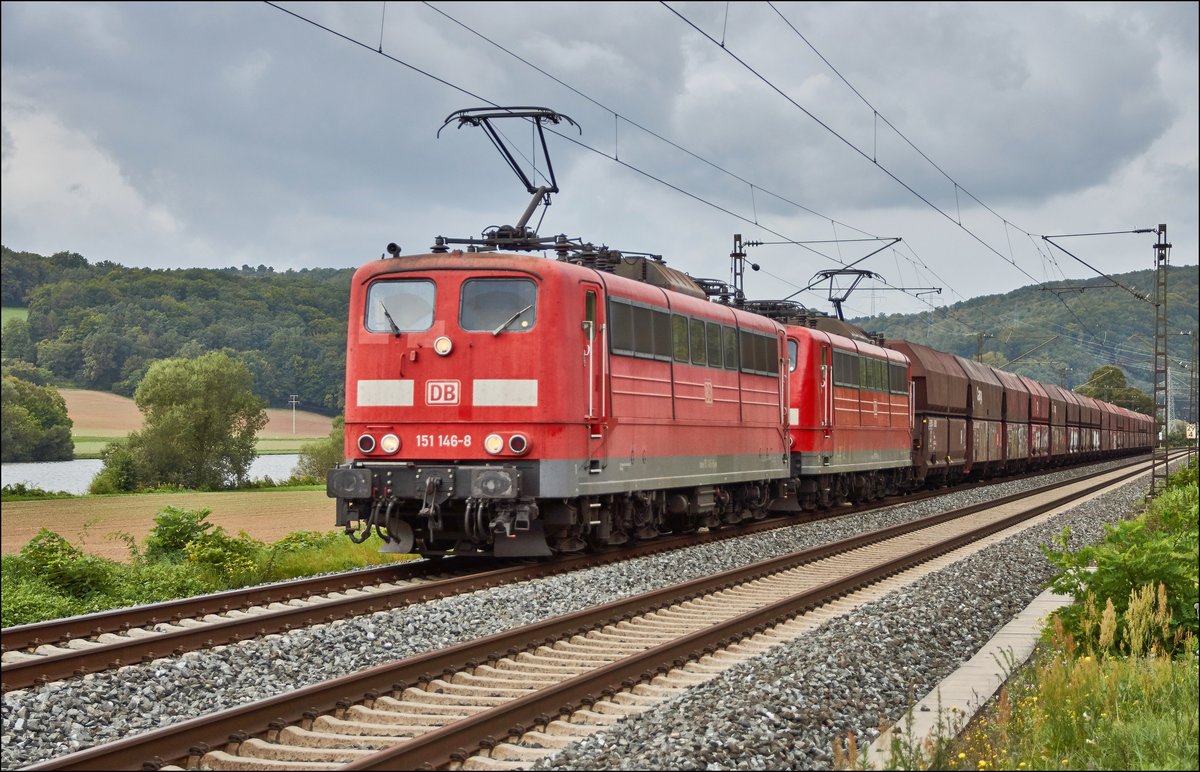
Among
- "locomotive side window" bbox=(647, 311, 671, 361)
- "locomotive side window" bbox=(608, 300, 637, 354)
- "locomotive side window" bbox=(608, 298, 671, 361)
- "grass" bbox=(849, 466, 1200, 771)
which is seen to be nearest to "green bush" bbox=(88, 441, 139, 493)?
"locomotive side window" bbox=(647, 311, 671, 361)

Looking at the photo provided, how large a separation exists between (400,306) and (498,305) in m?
1.27

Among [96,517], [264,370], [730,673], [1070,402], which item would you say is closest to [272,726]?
[730,673]

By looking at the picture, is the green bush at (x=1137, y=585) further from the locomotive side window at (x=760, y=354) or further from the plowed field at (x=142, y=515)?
the plowed field at (x=142, y=515)

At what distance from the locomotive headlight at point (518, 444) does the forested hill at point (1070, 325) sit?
23.7 feet

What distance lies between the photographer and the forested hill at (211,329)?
50.3 meters

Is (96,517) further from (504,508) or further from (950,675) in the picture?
(950,675)

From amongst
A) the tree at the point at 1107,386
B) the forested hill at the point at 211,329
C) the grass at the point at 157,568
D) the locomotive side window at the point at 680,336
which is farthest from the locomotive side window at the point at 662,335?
the tree at the point at 1107,386

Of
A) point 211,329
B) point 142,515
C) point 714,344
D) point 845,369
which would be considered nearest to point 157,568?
point 714,344

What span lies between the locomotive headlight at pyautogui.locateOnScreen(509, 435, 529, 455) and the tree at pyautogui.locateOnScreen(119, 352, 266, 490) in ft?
138

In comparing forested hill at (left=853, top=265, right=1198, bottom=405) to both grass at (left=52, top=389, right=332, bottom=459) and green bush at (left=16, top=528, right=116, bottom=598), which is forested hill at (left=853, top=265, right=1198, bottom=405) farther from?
grass at (left=52, top=389, right=332, bottom=459)

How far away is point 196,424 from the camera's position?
54.4 meters

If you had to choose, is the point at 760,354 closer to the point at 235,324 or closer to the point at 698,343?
the point at 698,343

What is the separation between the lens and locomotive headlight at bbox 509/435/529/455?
1433 cm

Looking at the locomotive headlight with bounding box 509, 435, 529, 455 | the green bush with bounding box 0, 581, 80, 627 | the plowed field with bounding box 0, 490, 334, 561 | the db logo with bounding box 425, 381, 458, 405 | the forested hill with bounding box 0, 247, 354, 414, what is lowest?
the plowed field with bounding box 0, 490, 334, 561
